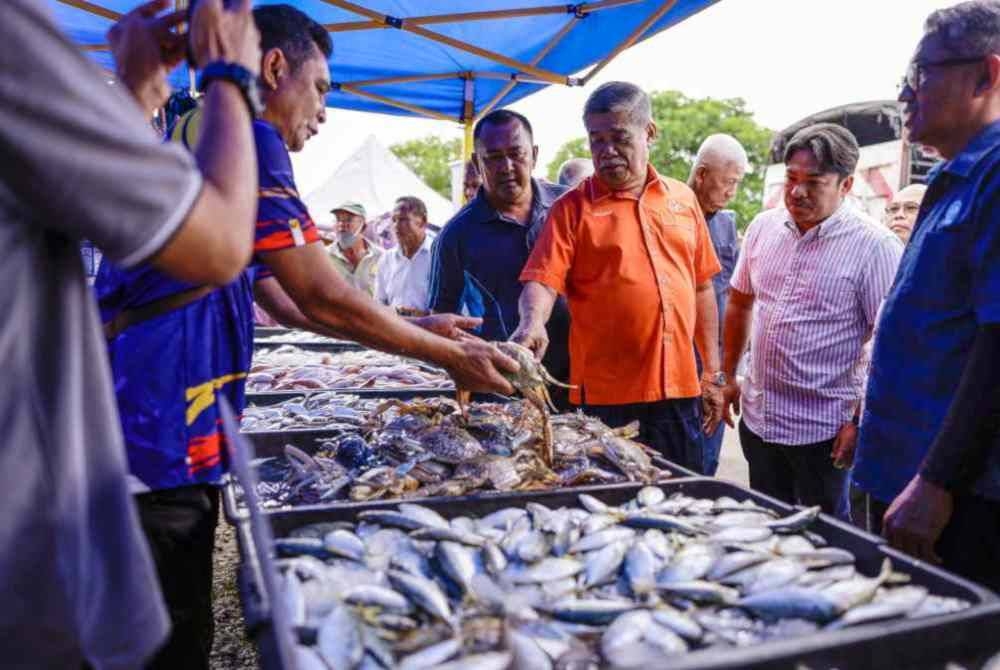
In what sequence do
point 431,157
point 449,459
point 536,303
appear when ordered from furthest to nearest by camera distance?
point 431,157, point 536,303, point 449,459

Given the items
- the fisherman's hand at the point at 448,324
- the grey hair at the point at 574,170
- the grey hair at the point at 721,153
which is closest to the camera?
the fisherman's hand at the point at 448,324

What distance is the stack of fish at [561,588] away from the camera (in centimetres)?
142

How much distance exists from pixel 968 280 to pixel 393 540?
180cm

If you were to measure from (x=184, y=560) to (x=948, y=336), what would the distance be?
7.63 ft

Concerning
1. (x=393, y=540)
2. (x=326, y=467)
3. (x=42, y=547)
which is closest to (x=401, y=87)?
(x=326, y=467)

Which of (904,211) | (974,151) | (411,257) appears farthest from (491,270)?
(904,211)

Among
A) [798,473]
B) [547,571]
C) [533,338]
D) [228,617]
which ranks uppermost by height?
[533,338]

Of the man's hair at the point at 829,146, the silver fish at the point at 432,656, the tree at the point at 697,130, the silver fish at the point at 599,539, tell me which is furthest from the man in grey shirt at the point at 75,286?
the tree at the point at 697,130

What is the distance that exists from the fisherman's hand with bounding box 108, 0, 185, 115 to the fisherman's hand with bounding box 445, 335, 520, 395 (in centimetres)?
112

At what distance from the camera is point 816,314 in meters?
3.84

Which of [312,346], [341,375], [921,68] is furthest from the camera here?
[312,346]

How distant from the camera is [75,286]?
115cm

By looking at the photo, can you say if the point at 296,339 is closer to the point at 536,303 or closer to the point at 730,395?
the point at 536,303

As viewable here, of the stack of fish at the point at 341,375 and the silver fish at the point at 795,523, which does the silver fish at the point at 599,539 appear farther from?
the stack of fish at the point at 341,375
